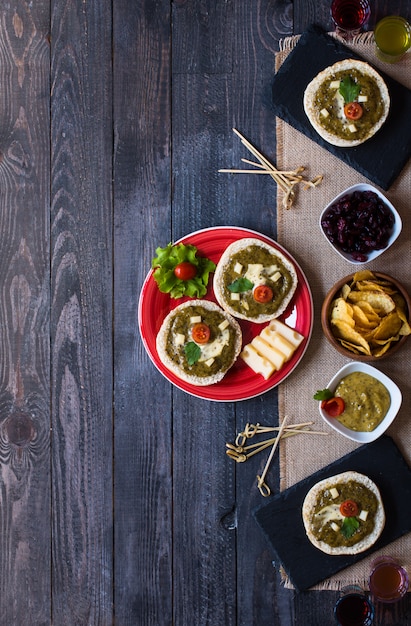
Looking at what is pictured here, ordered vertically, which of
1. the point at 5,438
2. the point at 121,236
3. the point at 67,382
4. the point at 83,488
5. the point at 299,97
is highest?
the point at 299,97

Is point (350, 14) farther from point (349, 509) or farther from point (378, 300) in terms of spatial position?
point (349, 509)

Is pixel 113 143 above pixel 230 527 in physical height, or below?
above

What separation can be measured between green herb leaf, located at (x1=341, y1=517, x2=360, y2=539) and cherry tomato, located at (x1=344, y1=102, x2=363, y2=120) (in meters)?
1.75

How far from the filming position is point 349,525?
3.03m

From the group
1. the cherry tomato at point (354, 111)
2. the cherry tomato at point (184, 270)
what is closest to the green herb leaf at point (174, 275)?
the cherry tomato at point (184, 270)

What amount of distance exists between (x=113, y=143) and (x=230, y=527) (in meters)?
1.88

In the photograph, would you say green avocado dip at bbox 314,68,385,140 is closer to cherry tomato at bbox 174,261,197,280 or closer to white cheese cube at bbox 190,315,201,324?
cherry tomato at bbox 174,261,197,280

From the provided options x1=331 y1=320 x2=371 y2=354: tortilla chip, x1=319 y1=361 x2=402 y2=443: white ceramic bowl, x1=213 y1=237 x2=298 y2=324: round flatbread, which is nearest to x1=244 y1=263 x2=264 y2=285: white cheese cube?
x1=213 y1=237 x2=298 y2=324: round flatbread

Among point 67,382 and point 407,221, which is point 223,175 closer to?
point 407,221

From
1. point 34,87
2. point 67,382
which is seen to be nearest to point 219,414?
point 67,382

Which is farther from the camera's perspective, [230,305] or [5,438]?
[5,438]

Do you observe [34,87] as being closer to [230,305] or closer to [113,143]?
[113,143]

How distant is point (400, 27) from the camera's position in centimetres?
314

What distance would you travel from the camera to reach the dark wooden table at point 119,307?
10.6ft
